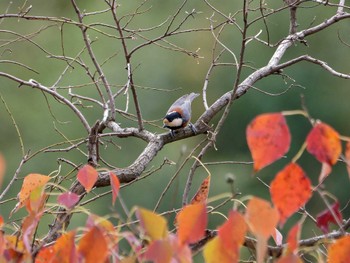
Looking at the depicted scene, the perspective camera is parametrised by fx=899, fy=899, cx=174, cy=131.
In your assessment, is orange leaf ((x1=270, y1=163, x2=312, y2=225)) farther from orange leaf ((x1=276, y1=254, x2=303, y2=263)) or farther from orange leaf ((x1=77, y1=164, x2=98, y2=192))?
orange leaf ((x1=77, y1=164, x2=98, y2=192))

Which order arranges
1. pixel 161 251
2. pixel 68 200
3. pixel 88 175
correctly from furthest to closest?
1. pixel 88 175
2. pixel 68 200
3. pixel 161 251

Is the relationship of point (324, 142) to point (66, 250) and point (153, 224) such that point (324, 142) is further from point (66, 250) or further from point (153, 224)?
point (66, 250)

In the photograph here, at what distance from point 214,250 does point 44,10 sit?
1221 centimetres

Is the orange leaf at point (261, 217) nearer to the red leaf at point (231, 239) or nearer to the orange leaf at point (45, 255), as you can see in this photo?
the red leaf at point (231, 239)

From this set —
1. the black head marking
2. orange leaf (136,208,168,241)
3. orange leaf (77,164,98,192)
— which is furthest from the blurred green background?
orange leaf (136,208,168,241)

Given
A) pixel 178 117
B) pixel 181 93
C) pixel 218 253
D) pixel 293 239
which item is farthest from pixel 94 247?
pixel 181 93

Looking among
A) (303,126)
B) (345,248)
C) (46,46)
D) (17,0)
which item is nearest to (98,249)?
(345,248)

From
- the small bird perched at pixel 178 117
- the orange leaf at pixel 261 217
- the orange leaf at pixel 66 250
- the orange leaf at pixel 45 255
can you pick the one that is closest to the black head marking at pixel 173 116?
the small bird perched at pixel 178 117

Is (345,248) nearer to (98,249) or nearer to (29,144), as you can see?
(98,249)

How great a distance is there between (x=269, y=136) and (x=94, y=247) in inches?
11.0

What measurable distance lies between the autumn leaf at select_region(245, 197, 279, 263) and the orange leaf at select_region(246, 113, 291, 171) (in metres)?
0.07

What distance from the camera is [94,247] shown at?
1.21 meters

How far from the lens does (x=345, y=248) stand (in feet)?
3.99

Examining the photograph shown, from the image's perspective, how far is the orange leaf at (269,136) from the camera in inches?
47.9
